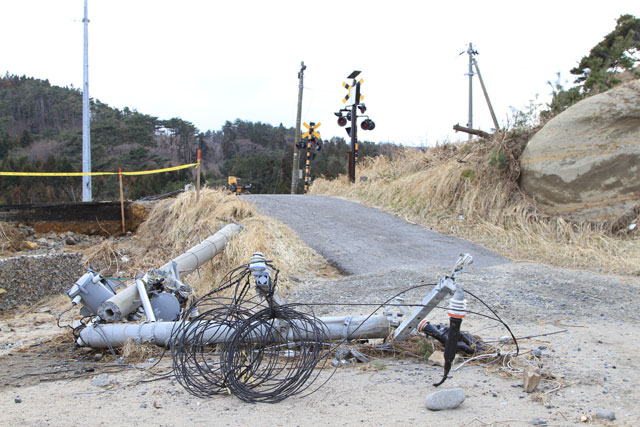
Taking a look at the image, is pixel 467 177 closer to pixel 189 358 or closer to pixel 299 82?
pixel 189 358

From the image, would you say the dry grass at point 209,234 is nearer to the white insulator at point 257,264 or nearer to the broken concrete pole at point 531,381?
the white insulator at point 257,264

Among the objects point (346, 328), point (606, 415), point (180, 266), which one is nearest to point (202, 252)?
point (180, 266)

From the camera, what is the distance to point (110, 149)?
39938 mm

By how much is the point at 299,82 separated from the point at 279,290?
76.7 ft

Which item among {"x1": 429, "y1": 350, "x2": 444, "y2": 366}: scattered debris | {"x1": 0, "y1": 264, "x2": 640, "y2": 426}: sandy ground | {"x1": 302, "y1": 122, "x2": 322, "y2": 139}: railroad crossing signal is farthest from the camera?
{"x1": 302, "y1": 122, "x2": 322, "y2": 139}: railroad crossing signal

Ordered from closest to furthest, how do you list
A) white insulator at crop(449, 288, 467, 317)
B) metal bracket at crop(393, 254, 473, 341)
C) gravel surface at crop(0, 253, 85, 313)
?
white insulator at crop(449, 288, 467, 317)
metal bracket at crop(393, 254, 473, 341)
gravel surface at crop(0, 253, 85, 313)

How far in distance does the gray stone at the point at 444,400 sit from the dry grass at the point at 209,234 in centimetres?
420

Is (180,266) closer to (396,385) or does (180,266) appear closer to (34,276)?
(34,276)

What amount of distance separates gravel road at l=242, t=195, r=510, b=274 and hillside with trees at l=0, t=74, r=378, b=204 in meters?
16.4

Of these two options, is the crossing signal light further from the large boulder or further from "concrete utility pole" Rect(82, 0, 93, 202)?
"concrete utility pole" Rect(82, 0, 93, 202)

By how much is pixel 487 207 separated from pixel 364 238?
9.53ft

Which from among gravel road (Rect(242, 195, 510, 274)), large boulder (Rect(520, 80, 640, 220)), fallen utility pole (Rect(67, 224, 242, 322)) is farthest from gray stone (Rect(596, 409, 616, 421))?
large boulder (Rect(520, 80, 640, 220))

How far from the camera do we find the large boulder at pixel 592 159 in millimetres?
9773

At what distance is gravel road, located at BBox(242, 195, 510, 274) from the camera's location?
28.0 feet
